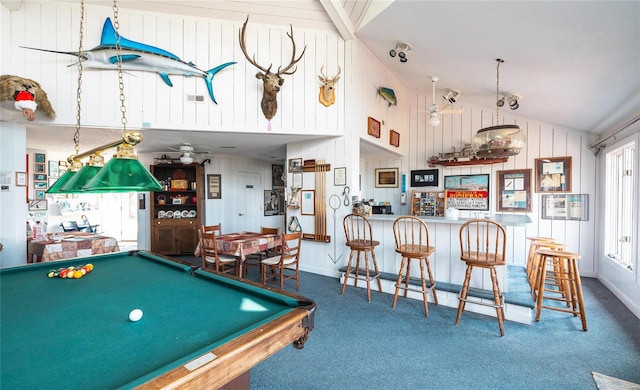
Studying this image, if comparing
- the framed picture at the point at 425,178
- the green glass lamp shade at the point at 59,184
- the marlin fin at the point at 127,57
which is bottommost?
the green glass lamp shade at the point at 59,184

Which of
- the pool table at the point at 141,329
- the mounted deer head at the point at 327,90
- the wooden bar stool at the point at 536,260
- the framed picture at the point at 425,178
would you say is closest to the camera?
the pool table at the point at 141,329

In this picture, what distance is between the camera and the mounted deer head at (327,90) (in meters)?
4.08

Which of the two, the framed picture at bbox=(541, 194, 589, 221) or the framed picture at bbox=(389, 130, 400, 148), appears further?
the framed picture at bbox=(389, 130, 400, 148)

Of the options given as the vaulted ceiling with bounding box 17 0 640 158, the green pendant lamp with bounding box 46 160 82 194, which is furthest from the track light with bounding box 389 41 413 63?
the green pendant lamp with bounding box 46 160 82 194

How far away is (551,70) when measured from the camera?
9.77 feet

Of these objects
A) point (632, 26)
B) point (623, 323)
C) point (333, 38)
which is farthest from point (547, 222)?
point (333, 38)

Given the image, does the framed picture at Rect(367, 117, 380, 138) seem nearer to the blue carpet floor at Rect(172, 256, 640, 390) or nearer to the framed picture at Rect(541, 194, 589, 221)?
the blue carpet floor at Rect(172, 256, 640, 390)

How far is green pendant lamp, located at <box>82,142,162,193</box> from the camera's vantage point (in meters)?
1.52

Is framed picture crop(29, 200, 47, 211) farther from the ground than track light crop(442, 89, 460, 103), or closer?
closer

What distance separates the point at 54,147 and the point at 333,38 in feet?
18.8

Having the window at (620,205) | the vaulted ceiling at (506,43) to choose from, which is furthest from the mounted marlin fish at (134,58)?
the window at (620,205)

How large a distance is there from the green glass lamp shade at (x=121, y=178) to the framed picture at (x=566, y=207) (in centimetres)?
568

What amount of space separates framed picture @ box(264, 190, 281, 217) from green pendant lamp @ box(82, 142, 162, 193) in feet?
17.4

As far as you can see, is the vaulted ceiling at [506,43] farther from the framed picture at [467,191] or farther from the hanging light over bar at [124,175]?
the hanging light over bar at [124,175]
